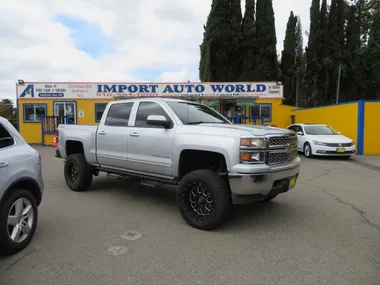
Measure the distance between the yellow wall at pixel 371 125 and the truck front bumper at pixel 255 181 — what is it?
11703 mm

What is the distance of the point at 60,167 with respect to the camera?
1000cm

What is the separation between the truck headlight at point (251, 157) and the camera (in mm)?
3895

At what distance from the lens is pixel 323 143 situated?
12016mm

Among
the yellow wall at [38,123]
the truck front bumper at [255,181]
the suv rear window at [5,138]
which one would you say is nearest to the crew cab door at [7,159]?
the suv rear window at [5,138]

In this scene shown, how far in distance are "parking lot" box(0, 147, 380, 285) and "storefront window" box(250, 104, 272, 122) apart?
14386 mm

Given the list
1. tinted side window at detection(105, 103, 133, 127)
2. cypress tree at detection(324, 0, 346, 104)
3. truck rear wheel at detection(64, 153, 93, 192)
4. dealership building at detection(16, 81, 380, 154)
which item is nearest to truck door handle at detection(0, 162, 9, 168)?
tinted side window at detection(105, 103, 133, 127)

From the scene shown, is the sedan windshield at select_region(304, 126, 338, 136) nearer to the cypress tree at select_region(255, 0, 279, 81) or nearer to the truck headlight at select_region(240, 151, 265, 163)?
the truck headlight at select_region(240, 151, 265, 163)

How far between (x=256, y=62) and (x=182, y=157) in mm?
30425

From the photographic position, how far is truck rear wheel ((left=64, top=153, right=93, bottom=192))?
621 cm

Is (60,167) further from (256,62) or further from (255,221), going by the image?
(256,62)

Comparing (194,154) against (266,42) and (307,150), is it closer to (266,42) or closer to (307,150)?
(307,150)

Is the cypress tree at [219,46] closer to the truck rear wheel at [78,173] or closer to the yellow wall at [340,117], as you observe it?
the yellow wall at [340,117]

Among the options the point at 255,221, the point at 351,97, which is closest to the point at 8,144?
the point at 255,221

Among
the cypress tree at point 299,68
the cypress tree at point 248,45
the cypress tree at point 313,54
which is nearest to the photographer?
the cypress tree at point 248,45
